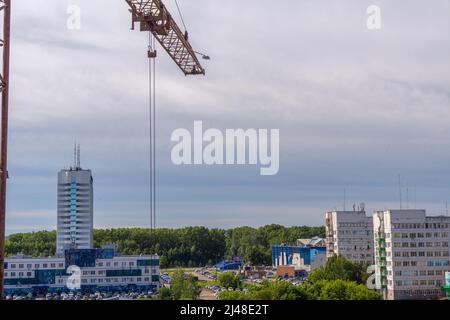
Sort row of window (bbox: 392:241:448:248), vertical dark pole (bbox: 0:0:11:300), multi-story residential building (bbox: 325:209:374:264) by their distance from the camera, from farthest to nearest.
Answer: multi-story residential building (bbox: 325:209:374:264), row of window (bbox: 392:241:448:248), vertical dark pole (bbox: 0:0:11:300)

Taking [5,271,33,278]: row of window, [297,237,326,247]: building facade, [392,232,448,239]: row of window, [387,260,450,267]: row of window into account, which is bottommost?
[5,271,33,278]: row of window

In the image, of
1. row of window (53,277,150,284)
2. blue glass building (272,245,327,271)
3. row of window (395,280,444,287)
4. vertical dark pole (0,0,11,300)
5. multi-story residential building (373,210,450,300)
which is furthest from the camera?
blue glass building (272,245,327,271)

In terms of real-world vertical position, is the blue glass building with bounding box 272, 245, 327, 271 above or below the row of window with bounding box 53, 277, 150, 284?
above

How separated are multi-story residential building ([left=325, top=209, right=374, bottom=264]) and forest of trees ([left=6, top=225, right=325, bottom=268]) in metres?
9.49

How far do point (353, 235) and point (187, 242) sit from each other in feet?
47.2

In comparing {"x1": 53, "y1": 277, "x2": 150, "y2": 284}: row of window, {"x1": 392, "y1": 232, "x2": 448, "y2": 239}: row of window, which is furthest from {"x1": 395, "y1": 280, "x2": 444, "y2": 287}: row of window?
{"x1": 53, "y1": 277, "x2": 150, "y2": 284}: row of window

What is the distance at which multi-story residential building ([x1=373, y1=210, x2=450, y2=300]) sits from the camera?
1961 centimetres

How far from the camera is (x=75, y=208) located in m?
32.2

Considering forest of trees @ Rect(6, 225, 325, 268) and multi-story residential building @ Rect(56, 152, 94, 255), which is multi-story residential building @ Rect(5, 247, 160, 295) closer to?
multi-story residential building @ Rect(56, 152, 94, 255)

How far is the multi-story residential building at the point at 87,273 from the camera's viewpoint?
24.1 m

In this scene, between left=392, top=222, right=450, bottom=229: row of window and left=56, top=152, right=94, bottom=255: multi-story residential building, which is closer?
left=392, top=222, right=450, bottom=229: row of window
